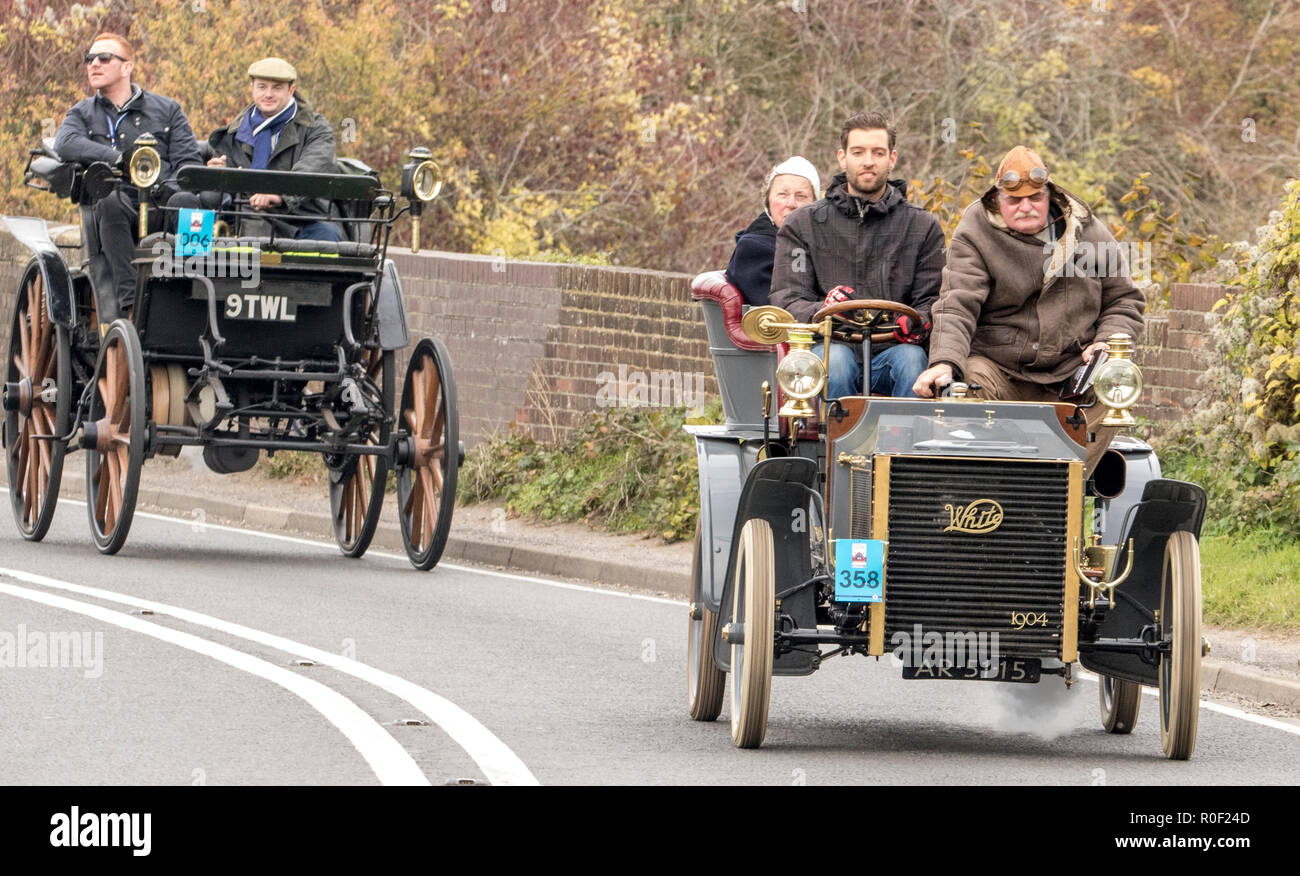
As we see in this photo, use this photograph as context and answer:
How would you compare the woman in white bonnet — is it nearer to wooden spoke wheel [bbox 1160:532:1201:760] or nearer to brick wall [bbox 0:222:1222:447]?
wooden spoke wheel [bbox 1160:532:1201:760]

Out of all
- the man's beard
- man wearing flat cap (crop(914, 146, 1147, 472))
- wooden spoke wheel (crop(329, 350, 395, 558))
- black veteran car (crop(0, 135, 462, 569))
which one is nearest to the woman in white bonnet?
the man's beard

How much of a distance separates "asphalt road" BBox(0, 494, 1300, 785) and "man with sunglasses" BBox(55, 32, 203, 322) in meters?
1.84

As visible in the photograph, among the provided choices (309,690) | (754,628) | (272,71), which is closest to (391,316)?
(272,71)

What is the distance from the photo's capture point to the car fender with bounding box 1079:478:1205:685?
817 centimetres

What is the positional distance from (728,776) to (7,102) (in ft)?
71.5

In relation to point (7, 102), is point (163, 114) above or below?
below

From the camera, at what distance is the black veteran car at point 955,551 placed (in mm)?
7844

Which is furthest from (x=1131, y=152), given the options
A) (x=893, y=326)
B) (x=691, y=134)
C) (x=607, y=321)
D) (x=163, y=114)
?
(x=893, y=326)

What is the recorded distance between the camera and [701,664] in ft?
29.6

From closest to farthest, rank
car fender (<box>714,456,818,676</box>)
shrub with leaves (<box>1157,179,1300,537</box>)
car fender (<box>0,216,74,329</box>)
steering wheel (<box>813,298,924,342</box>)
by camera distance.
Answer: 1. car fender (<box>714,456,818,676</box>)
2. steering wheel (<box>813,298,924,342</box>)
3. shrub with leaves (<box>1157,179,1300,537</box>)
4. car fender (<box>0,216,74,329</box>)

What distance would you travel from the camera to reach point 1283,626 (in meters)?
11.6

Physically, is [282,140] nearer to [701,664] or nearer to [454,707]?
[454,707]

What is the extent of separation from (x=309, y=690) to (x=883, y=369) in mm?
2639
